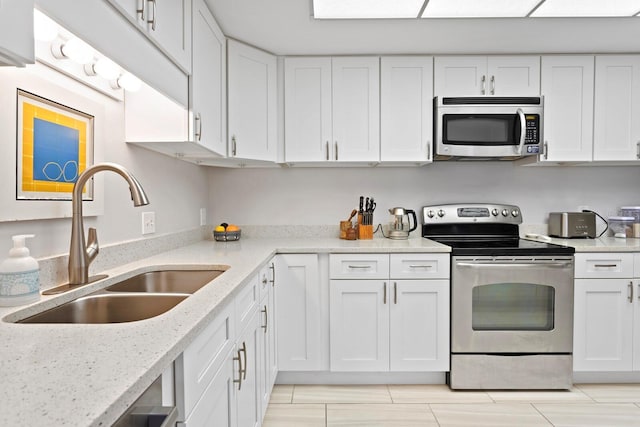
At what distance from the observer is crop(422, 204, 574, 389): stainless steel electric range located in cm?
237

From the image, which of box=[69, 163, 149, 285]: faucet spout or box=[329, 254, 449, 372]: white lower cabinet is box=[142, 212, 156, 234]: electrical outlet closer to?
box=[69, 163, 149, 285]: faucet spout

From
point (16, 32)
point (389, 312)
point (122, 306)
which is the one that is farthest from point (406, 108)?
point (16, 32)

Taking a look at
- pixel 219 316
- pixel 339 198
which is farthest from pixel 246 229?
pixel 219 316

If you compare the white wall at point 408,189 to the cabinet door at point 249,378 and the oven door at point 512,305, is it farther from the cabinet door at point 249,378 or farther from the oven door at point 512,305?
the cabinet door at point 249,378

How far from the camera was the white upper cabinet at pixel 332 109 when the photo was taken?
2672 millimetres

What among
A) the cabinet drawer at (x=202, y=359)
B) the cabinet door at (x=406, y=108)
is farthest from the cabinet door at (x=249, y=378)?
the cabinet door at (x=406, y=108)

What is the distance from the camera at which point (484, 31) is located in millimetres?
2316

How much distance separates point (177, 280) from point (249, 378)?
0.52 metres

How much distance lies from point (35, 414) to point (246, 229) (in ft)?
8.13

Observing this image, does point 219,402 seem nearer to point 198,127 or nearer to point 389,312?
point 198,127

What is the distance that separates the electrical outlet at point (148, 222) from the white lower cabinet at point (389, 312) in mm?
1037

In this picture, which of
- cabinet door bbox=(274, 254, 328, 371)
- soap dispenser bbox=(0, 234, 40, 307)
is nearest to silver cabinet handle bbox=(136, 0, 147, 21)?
soap dispenser bbox=(0, 234, 40, 307)

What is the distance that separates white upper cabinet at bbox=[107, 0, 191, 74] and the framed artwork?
15.3 inches

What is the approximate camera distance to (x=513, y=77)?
2668 millimetres
